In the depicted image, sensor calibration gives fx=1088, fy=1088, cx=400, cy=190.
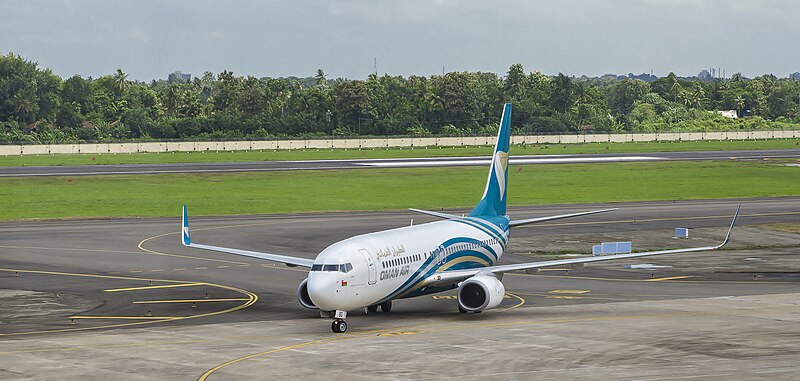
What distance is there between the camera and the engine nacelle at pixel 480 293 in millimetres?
46969

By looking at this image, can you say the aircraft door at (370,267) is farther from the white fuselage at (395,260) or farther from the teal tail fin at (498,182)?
the teal tail fin at (498,182)

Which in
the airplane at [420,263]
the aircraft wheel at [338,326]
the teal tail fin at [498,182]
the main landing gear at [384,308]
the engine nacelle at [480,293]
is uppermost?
the teal tail fin at [498,182]

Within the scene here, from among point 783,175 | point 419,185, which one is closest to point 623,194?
point 419,185

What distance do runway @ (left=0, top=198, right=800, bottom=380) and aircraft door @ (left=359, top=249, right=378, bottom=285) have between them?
213 cm

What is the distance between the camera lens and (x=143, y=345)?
4109cm

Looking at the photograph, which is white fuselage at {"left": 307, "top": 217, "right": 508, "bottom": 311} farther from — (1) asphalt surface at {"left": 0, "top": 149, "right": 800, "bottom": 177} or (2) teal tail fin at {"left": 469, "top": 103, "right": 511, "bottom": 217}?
(1) asphalt surface at {"left": 0, "top": 149, "right": 800, "bottom": 177}

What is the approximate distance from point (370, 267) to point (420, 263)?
454 centimetres

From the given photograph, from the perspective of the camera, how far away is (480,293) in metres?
47.4

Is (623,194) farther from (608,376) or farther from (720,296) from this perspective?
(608,376)

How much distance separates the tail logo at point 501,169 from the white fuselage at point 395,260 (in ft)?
8.90

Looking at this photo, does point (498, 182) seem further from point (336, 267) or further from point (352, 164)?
point (352, 164)

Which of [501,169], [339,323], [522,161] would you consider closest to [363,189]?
[522,161]

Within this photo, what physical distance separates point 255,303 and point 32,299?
1117 cm

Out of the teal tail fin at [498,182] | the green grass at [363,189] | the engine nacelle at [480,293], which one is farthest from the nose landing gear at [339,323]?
the green grass at [363,189]
